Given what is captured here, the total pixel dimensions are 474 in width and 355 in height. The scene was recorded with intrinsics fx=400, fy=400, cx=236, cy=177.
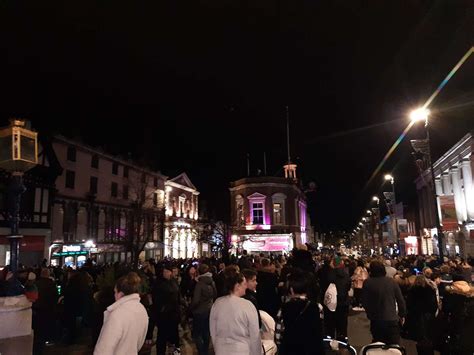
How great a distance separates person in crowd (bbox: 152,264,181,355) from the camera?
840 centimetres

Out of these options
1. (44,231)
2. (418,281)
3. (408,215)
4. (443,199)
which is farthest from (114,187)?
(408,215)

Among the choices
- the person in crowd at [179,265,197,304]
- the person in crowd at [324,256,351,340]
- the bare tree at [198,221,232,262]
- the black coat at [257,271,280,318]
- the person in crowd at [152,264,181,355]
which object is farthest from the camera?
the bare tree at [198,221,232,262]

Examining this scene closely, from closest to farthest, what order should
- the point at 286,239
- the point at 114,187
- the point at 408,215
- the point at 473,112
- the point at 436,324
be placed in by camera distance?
the point at 436,324
the point at 473,112
the point at 114,187
the point at 286,239
the point at 408,215

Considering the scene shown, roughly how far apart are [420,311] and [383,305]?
32.3 inches

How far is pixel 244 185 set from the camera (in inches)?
2174

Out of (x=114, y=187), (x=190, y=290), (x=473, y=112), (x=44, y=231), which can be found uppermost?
(x=473, y=112)

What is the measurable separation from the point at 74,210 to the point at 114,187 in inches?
278

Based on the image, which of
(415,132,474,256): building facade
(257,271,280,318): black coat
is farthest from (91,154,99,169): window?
(257,271,280,318): black coat

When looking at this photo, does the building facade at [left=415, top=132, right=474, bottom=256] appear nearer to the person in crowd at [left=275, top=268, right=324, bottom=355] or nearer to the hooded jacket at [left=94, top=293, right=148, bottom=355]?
the person in crowd at [left=275, top=268, right=324, bottom=355]

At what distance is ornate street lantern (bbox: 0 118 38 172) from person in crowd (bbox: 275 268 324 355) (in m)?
5.91

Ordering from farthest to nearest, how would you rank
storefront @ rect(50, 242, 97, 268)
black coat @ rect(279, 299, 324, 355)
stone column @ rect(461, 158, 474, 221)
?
stone column @ rect(461, 158, 474, 221) → storefront @ rect(50, 242, 97, 268) → black coat @ rect(279, 299, 324, 355)

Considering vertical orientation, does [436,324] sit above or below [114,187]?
below

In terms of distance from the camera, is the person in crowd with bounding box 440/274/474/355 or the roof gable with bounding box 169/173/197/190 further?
the roof gable with bounding box 169/173/197/190

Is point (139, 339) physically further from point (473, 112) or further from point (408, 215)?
point (408, 215)
